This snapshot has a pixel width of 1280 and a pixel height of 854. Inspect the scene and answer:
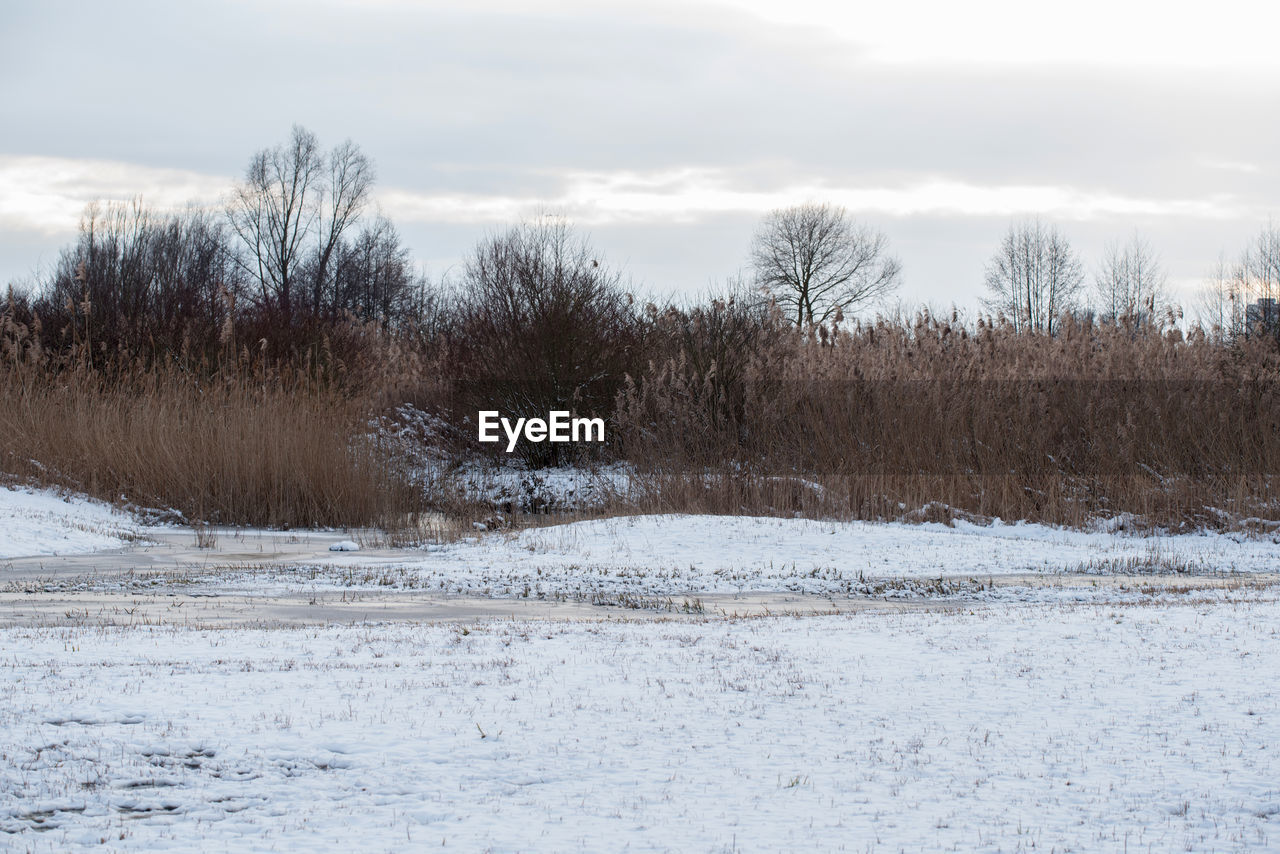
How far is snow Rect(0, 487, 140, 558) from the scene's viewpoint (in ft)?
33.6

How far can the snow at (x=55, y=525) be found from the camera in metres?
10.2

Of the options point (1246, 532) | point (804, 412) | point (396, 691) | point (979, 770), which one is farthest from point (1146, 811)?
point (804, 412)

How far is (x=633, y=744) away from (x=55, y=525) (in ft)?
30.1

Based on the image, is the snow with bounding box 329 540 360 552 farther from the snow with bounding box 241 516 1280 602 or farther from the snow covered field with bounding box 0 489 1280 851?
the snow covered field with bounding box 0 489 1280 851

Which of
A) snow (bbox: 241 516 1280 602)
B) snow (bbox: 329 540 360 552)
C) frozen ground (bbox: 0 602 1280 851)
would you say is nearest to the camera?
frozen ground (bbox: 0 602 1280 851)

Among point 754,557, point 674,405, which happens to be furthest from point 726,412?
point 754,557

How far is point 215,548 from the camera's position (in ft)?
36.3

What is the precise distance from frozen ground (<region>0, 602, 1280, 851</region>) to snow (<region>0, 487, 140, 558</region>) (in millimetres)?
5100

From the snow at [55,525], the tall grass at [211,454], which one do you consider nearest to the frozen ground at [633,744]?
the snow at [55,525]

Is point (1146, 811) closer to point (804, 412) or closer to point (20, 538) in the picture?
point (20, 538)

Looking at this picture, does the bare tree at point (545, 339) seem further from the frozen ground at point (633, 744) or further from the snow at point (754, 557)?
the frozen ground at point (633, 744)

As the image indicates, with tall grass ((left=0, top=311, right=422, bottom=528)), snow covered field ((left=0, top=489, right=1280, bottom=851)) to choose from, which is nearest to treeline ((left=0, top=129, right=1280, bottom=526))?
tall grass ((left=0, top=311, right=422, bottom=528))

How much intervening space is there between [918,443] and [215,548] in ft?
26.0

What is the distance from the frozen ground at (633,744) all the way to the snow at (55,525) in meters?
5.10
